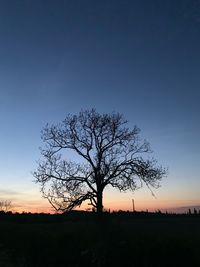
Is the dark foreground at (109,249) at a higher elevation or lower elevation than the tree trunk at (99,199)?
lower

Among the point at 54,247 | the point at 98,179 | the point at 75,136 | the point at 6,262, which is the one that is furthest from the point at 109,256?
the point at 75,136

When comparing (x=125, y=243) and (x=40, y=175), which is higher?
(x=40, y=175)

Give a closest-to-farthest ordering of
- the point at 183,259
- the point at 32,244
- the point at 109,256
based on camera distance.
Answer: the point at 183,259 → the point at 109,256 → the point at 32,244

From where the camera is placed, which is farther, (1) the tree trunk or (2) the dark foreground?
(1) the tree trunk

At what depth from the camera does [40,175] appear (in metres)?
35.2

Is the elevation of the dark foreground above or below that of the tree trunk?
below

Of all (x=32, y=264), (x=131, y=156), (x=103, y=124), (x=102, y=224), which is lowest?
(x=32, y=264)

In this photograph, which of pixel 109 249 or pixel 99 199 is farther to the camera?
pixel 99 199

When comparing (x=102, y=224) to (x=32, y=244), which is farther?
(x=32, y=244)

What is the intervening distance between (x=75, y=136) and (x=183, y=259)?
66.2 feet

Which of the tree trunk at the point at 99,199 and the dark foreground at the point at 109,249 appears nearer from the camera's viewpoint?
the dark foreground at the point at 109,249

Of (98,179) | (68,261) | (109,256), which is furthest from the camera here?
(98,179)

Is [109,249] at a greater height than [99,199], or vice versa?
[99,199]

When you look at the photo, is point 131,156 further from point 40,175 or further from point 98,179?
point 40,175
